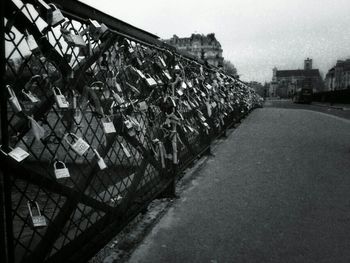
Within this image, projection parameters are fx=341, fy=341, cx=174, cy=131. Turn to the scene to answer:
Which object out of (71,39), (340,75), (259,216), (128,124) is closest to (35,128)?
(71,39)

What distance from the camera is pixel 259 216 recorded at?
3490 mm

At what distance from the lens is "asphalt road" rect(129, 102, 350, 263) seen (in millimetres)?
2699

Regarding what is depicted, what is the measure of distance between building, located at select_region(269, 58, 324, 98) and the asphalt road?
141m

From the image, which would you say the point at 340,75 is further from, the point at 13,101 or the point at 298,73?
A: the point at 13,101

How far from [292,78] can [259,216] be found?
167478 millimetres

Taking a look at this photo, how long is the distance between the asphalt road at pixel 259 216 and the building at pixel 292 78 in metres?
141

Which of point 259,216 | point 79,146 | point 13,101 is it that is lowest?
point 259,216

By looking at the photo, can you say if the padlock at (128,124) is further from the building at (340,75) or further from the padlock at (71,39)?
the building at (340,75)

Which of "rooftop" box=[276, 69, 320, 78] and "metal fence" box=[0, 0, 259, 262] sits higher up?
"rooftop" box=[276, 69, 320, 78]

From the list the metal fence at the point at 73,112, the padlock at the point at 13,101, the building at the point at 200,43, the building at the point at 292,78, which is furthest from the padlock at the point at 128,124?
the building at the point at 292,78

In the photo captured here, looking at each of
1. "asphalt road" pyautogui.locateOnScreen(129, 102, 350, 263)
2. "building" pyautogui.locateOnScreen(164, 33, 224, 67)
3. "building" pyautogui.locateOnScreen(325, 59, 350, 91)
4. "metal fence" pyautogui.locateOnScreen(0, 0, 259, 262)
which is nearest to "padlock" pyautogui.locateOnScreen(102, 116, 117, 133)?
"metal fence" pyautogui.locateOnScreen(0, 0, 259, 262)

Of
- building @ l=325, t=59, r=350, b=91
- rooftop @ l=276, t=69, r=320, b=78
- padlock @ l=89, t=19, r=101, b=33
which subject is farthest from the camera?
rooftop @ l=276, t=69, r=320, b=78

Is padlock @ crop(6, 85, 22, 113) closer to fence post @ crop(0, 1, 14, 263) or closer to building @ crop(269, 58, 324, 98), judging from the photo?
fence post @ crop(0, 1, 14, 263)

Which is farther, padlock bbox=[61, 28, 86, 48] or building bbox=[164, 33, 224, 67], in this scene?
building bbox=[164, 33, 224, 67]
